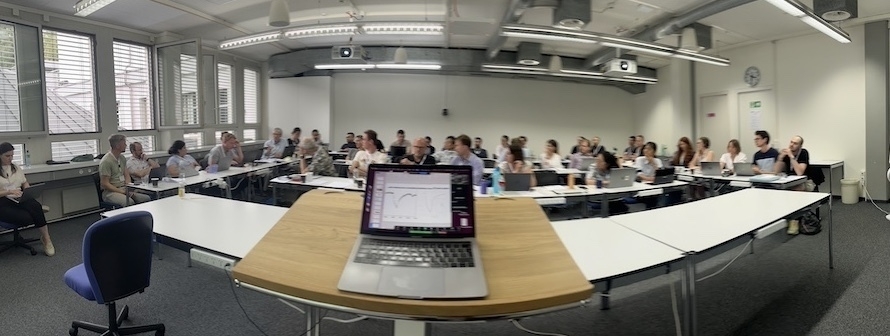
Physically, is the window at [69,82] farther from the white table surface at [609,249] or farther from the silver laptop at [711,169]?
the silver laptop at [711,169]

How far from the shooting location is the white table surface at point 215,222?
198 cm

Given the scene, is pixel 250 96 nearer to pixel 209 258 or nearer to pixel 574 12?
pixel 574 12

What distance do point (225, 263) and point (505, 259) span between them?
130 centimetres

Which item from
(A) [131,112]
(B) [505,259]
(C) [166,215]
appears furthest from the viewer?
(A) [131,112]

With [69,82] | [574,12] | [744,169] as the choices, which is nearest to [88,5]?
[69,82]

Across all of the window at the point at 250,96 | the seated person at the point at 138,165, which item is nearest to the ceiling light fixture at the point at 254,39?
Result: the seated person at the point at 138,165

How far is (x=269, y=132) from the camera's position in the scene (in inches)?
434

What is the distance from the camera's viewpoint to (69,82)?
20.2ft

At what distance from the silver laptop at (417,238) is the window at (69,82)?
23.7 ft

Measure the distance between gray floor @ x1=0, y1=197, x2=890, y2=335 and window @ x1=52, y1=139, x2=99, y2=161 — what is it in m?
2.69

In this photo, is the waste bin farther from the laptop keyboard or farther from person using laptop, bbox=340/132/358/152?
person using laptop, bbox=340/132/358/152

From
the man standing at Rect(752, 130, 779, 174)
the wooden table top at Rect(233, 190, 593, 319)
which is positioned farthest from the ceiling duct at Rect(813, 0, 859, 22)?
the wooden table top at Rect(233, 190, 593, 319)

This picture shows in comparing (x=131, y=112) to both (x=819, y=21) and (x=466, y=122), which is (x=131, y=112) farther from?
(x=819, y=21)

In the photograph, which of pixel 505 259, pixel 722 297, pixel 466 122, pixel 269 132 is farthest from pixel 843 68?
pixel 269 132
